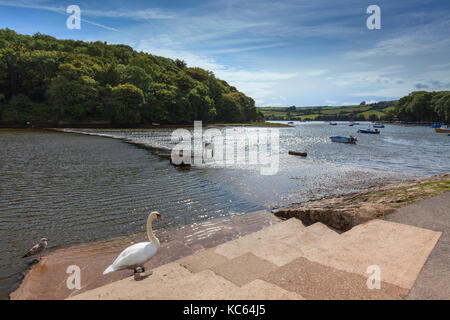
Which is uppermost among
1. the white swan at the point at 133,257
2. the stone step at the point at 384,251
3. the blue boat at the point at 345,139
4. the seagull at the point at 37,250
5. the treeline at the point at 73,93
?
the treeline at the point at 73,93

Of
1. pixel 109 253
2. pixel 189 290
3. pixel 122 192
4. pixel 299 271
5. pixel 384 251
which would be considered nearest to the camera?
pixel 189 290

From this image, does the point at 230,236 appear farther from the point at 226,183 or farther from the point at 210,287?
the point at 226,183

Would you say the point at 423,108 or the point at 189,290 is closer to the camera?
the point at 189,290

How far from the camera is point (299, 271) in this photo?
4984 millimetres

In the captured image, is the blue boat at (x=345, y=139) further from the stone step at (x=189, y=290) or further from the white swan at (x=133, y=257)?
the stone step at (x=189, y=290)

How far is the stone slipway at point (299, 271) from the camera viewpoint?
434cm

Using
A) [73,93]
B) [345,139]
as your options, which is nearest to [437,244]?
[345,139]

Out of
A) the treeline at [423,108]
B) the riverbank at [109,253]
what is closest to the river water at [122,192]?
the riverbank at [109,253]

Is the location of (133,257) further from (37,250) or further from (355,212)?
(355,212)

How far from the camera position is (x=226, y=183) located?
59.5 feet

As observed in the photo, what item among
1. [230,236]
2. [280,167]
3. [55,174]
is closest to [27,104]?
[55,174]

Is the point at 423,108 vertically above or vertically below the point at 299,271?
above

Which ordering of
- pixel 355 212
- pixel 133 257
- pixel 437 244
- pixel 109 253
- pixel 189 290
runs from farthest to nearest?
pixel 355 212 < pixel 109 253 < pixel 133 257 < pixel 437 244 < pixel 189 290
